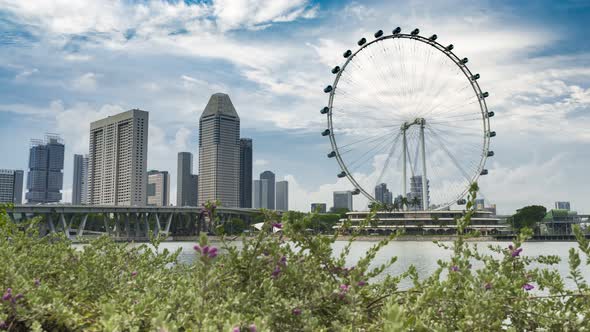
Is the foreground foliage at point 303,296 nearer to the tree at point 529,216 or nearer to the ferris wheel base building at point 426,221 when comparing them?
the ferris wheel base building at point 426,221

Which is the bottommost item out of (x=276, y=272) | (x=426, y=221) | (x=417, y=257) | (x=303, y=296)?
(x=417, y=257)

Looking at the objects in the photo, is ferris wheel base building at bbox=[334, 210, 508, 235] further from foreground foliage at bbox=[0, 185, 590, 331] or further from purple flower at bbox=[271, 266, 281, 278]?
purple flower at bbox=[271, 266, 281, 278]

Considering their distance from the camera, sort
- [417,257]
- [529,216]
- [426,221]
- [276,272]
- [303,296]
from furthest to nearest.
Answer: [529,216]
[426,221]
[417,257]
[276,272]
[303,296]

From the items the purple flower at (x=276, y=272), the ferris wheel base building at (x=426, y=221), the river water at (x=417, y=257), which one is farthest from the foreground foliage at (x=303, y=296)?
the ferris wheel base building at (x=426, y=221)

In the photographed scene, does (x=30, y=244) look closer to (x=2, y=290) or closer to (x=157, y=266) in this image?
(x=157, y=266)

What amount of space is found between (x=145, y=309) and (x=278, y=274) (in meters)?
1.00

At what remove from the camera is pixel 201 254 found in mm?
2557

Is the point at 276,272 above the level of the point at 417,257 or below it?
above

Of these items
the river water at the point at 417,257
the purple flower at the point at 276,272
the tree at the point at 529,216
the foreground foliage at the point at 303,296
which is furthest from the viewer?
the tree at the point at 529,216

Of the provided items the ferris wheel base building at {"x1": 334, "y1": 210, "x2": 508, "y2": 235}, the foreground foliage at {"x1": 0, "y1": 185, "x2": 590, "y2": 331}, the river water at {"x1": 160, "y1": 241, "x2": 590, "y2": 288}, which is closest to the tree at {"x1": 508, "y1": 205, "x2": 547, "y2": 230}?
the ferris wheel base building at {"x1": 334, "y1": 210, "x2": 508, "y2": 235}

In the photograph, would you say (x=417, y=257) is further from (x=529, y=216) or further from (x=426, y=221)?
(x=529, y=216)

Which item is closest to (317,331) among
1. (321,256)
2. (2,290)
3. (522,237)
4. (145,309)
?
(321,256)

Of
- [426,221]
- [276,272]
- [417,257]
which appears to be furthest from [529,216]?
[276,272]

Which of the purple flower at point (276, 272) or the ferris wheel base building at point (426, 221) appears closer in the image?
the purple flower at point (276, 272)
